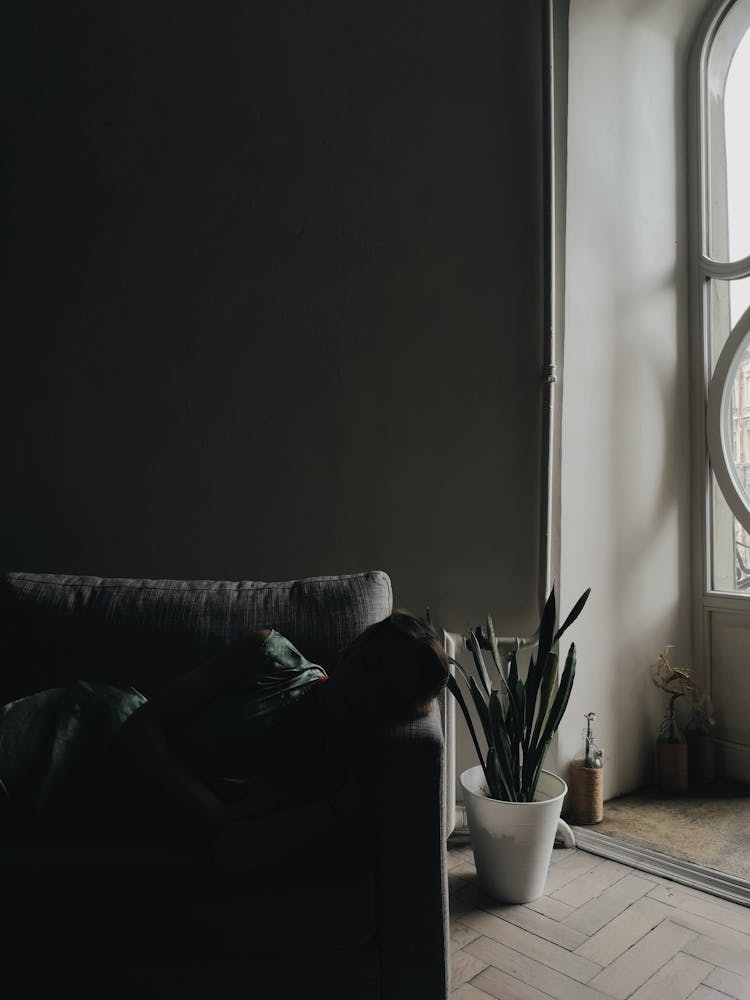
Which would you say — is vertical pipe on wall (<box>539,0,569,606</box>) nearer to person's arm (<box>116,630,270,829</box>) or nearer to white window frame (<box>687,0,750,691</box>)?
white window frame (<box>687,0,750,691</box>)

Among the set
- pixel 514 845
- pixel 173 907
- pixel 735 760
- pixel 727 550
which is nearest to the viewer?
pixel 173 907

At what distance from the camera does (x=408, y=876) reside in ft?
4.30

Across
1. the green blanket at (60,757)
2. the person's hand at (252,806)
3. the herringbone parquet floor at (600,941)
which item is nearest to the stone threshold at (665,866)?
the herringbone parquet floor at (600,941)

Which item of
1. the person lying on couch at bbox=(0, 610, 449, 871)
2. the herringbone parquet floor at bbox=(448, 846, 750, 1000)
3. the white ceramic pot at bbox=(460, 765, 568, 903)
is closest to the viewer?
the person lying on couch at bbox=(0, 610, 449, 871)

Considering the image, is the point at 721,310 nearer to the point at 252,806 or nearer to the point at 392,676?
the point at 392,676

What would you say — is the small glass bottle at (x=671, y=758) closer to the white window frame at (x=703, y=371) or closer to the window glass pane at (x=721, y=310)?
the white window frame at (x=703, y=371)

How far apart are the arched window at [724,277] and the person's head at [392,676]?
1821 mm

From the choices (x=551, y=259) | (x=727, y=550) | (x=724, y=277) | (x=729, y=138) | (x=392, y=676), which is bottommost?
(x=392, y=676)

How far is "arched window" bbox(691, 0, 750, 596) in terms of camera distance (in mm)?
2818

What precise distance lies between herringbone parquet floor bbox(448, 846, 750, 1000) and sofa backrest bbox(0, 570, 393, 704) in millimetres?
760

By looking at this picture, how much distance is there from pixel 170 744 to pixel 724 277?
2570 millimetres

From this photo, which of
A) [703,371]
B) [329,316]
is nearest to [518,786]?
[329,316]

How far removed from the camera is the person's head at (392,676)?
140 centimetres

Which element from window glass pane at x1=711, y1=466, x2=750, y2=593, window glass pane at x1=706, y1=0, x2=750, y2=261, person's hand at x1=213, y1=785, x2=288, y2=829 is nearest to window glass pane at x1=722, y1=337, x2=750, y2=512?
window glass pane at x1=711, y1=466, x2=750, y2=593
